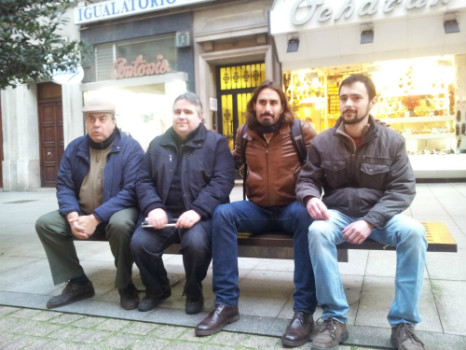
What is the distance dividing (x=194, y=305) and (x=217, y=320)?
0.38m

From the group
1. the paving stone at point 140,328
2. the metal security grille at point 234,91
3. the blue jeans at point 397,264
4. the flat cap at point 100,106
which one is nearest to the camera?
the blue jeans at point 397,264

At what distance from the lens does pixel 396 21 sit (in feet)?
31.6

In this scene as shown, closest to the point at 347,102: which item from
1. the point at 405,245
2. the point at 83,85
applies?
the point at 405,245

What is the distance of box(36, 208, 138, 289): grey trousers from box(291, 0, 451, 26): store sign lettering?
303 inches

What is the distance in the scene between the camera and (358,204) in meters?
3.11

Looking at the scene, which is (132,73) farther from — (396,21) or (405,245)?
(405,245)

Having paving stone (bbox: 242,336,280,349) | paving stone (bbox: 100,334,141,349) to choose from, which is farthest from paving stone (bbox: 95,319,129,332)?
paving stone (bbox: 242,336,280,349)

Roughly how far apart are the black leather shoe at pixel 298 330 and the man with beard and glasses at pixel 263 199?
0.25m

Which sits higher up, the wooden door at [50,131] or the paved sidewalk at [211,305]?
the wooden door at [50,131]

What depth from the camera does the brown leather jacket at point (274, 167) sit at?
3441 mm

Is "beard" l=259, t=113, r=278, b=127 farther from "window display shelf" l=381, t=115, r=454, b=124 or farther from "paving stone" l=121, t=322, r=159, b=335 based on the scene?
"window display shelf" l=381, t=115, r=454, b=124

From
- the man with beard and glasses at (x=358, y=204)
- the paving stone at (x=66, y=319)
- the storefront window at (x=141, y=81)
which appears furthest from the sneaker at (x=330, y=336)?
the storefront window at (x=141, y=81)

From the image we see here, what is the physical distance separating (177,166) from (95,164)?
80 centimetres

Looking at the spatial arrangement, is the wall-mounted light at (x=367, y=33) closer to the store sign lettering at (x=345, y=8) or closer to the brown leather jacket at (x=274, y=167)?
the store sign lettering at (x=345, y=8)
